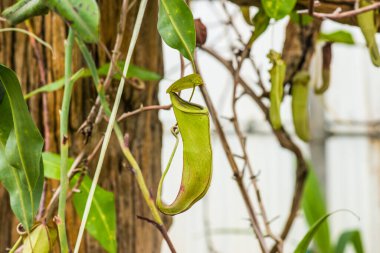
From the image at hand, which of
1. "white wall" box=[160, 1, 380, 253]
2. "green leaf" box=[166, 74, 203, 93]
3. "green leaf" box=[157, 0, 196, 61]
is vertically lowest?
"white wall" box=[160, 1, 380, 253]

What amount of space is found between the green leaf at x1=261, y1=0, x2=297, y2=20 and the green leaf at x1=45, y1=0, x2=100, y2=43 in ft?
0.73

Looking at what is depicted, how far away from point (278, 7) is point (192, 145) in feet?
0.89

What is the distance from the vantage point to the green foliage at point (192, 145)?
0.48 metres

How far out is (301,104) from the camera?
809mm

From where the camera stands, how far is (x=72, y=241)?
81cm

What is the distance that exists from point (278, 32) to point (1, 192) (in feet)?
7.82

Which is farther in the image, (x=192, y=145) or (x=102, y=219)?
(x=102, y=219)

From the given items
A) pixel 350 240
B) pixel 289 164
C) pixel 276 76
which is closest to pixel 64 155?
pixel 276 76

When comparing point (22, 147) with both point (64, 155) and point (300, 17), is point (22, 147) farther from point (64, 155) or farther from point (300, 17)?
point (300, 17)

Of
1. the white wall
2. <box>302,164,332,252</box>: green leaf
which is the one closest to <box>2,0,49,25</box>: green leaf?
<box>302,164,332,252</box>: green leaf

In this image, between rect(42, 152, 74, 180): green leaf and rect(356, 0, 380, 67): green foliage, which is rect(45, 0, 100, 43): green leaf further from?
rect(356, 0, 380, 67): green foliage

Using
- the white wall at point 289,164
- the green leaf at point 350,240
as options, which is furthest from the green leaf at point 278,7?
the white wall at point 289,164

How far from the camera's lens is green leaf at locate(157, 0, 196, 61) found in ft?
1.70

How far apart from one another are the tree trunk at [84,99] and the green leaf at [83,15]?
0.74 feet
